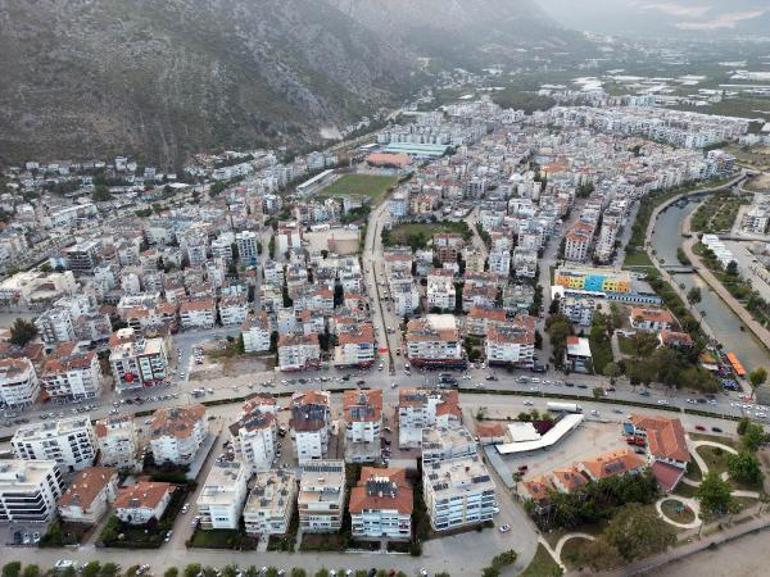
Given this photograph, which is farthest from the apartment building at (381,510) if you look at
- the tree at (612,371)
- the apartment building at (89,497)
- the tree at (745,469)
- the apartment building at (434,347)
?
the tree at (612,371)

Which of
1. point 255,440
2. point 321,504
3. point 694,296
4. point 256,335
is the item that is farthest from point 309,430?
point 694,296

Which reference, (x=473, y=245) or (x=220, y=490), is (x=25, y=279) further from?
(x=473, y=245)

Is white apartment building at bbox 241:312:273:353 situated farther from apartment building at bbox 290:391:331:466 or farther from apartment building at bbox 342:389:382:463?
apartment building at bbox 342:389:382:463

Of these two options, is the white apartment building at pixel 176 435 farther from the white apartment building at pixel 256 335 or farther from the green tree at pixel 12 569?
the white apartment building at pixel 256 335

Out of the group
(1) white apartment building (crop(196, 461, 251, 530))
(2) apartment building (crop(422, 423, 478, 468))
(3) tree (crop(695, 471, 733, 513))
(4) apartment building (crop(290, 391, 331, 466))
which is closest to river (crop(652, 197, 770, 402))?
(3) tree (crop(695, 471, 733, 513))

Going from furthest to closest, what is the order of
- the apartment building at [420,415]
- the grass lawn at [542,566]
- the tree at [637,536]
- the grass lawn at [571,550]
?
the apartment building at [420,415] → the grass lawn at [571,550] → the grass lawn at [542,566] → the tree at [637,536]

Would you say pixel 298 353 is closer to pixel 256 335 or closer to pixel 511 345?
pixel 256 335

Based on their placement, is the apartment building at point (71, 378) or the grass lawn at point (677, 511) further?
the apartment building at point (71, 378)

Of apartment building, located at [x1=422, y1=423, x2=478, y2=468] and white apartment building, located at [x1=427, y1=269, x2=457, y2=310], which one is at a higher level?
white apartment building, located at [x1=427, y1=269, x2=457, y2=310]
